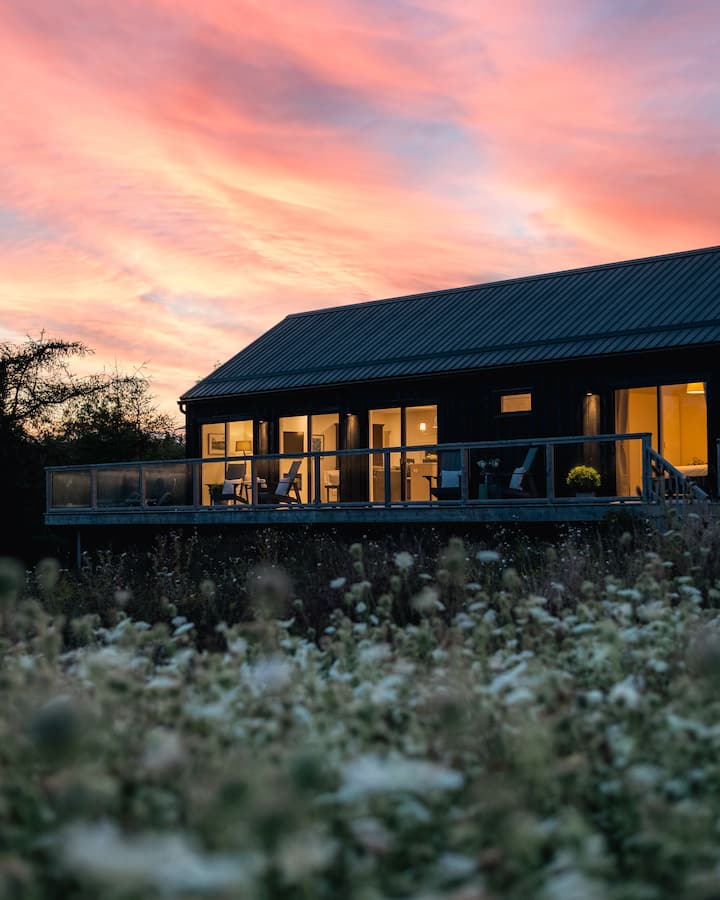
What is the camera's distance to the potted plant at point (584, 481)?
51.7 feet

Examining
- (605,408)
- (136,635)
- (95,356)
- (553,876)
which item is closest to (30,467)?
(95,356)

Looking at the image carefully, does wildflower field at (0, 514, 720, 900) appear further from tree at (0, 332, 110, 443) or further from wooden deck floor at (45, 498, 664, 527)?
tree at (0, 332, 110, 443)

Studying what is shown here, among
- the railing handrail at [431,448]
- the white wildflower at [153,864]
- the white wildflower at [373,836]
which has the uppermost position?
the railing handrail at [431,448]

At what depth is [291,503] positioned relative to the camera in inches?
685

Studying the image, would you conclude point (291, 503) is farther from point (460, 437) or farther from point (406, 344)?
point (406, 344)

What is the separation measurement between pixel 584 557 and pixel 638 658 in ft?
16.8

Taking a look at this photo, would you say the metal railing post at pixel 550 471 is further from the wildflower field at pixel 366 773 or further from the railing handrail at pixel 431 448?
the wildflower field at pixel 366 773

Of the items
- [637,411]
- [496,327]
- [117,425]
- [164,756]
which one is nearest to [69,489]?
[496,327]

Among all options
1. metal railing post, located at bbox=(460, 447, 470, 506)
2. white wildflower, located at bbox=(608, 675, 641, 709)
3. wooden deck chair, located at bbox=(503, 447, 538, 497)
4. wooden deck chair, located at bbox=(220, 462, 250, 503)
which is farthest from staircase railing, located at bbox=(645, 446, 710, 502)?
white wildflower, located at bbox=(608, 675, 641, 709)

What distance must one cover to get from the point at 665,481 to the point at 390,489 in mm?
4094

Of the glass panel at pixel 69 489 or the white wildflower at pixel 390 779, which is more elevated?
the glass panel at pixel 69 489

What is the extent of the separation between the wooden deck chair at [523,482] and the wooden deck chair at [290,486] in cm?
364

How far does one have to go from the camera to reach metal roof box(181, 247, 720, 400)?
18.0 m

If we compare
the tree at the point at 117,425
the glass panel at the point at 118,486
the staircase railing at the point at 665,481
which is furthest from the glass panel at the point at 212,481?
the tree at the point at 117,425
